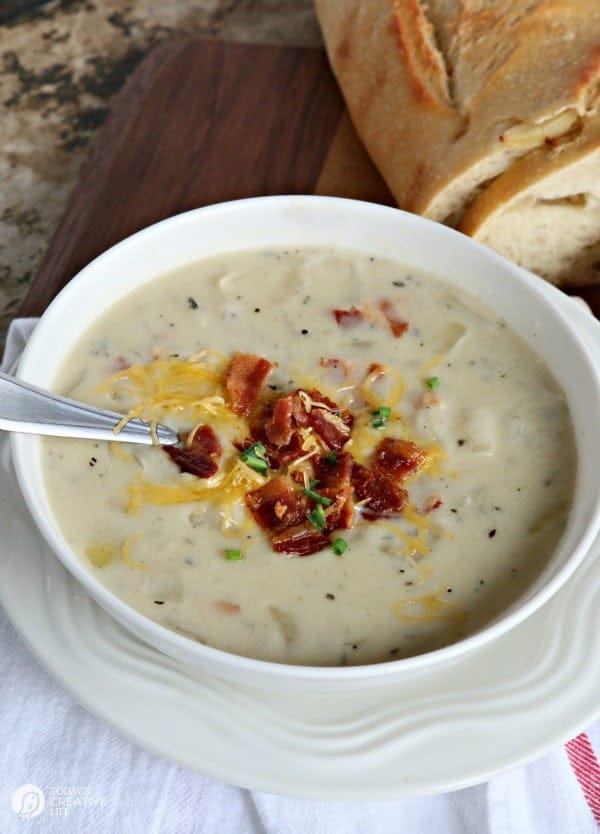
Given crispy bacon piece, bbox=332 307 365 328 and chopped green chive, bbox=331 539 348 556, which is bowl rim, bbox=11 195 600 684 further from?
crispy bacon piece, bbox=332 307 365 328

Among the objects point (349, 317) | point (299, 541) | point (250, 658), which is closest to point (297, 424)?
point (299, 541)

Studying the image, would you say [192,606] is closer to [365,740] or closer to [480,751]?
[365,740]

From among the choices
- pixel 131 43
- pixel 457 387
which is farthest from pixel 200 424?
pixel 131 43

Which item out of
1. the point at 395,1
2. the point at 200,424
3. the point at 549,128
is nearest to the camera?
the point at 200,424

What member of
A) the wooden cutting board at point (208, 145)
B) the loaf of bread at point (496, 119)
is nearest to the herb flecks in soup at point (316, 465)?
the loaf of bread at point (496, 119)

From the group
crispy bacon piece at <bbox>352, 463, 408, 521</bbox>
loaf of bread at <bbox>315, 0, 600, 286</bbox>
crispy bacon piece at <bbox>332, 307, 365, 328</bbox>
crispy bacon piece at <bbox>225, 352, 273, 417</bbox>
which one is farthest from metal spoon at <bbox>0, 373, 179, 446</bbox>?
loaf of bread at <bbox>315, 0, 600, 286</bbox>

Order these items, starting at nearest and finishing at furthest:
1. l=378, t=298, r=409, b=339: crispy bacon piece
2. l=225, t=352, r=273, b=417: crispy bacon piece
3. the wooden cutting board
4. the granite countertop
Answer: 1. l=225, t=352, r=273, b=417: crispy bacon piece
2. l=378, t=298, r=409, b=339: crispy bacon piece
3. the wooden cutting board
4. the granite countertop
